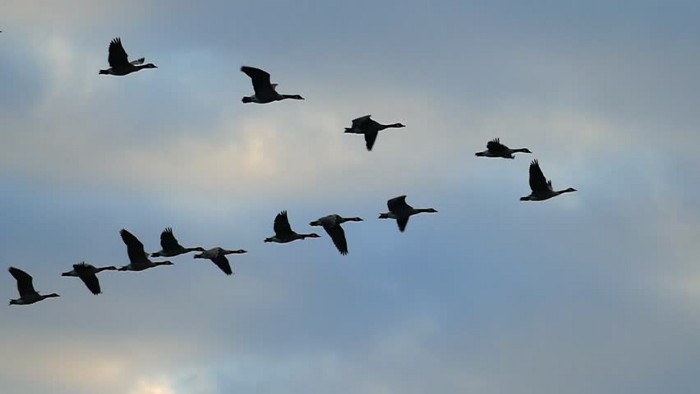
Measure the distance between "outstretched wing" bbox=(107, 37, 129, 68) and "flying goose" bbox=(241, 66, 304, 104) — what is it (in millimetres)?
4645

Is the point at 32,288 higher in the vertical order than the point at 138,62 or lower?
lower

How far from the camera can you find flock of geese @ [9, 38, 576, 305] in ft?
357

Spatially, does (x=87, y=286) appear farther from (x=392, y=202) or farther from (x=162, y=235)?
(x=392, y=202)

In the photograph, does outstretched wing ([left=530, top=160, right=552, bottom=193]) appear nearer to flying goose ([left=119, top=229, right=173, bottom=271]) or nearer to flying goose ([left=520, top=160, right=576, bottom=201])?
flying goose ([left=520, top=160, right=576, bottom=201])

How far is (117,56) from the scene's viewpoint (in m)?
109

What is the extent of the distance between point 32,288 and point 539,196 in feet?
64.9

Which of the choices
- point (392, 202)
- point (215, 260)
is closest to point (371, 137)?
point (392, 202)

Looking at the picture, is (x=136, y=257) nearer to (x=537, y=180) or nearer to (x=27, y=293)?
(x=27, y=293)

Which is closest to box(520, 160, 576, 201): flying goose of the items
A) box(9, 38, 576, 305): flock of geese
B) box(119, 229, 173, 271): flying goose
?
box(9, 38, 576, 305): flock of geese

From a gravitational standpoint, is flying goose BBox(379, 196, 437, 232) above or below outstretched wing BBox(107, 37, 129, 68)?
below

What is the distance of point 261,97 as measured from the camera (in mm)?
109250

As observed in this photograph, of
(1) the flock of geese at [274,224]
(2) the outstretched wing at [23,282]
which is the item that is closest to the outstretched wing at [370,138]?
(1) the flock of geese at [274,224]

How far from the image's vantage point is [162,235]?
113m

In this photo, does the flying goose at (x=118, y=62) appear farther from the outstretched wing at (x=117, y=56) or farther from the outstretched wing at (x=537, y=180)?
the outstretched wing at (x=537, y=180)
